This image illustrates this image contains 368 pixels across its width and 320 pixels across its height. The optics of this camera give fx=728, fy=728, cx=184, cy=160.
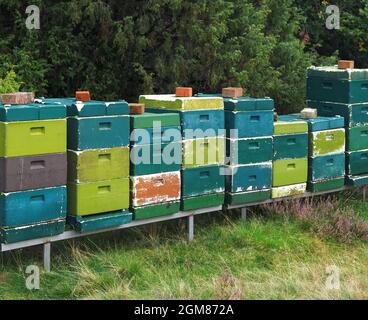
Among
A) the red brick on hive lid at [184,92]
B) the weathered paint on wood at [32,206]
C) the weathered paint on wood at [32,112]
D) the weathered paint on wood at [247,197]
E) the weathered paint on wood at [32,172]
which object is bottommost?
the weathered paint on wood at [247,197]

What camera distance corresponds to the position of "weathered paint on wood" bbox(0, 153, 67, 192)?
7.01 metres

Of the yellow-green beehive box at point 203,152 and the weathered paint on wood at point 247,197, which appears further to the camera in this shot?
the weathered paint on wood at point 247,197

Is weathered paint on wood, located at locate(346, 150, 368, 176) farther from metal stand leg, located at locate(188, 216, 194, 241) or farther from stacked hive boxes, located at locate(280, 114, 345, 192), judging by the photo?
metal stand leg, located at locate(188, 216, 194, 241)

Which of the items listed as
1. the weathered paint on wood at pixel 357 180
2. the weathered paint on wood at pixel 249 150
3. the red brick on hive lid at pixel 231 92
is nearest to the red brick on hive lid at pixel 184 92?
the red brick on hive lid at pixel 231 92

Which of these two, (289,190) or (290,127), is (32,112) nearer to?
(290,127)

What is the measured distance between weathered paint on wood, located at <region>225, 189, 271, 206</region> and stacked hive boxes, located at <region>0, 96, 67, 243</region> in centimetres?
236

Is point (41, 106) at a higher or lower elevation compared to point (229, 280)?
higher

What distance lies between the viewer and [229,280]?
6832mm

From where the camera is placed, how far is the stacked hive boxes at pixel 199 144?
8.45m

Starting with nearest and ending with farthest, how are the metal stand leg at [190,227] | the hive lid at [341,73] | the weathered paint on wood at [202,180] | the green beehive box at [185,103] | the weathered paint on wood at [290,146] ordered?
the green beehive box at [185,103] < the weathered paint on wood at [202,180] < the metal stand leg at [190,227] < the weathered paint on wood at [290,146] < the hive lid at [341,73]

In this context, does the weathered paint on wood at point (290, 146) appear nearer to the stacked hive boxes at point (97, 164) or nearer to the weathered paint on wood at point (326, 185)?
the weathered paint on wood at point (326, 185)
